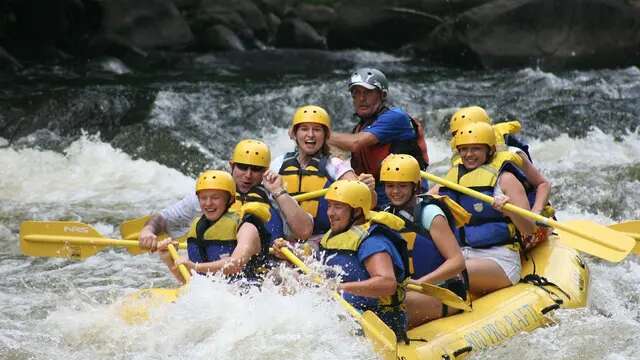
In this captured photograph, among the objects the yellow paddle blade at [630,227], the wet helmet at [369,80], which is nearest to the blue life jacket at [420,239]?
the wet helmet at [369,80]

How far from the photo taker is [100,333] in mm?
5402

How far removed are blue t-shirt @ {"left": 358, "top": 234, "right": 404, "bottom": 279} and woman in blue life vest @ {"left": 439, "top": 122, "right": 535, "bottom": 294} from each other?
44.5 inches

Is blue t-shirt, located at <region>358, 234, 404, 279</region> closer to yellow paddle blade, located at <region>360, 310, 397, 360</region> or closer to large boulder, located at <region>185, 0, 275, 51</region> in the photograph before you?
yellow paddle blade, located at <region>360, 310, 397, 360</region>

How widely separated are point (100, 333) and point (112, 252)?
3.23 metres

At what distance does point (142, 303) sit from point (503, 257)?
210 centimetres

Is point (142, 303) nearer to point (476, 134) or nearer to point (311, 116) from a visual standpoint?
point (311, 116)

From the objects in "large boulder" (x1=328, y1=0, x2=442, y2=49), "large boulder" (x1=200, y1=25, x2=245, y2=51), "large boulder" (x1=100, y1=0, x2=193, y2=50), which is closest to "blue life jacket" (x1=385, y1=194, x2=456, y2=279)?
"large boulder" (x1=100, y1=0, x2=193, y2=50)

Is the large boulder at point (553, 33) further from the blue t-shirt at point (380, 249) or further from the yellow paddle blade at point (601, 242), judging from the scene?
the blue t-shirt at point (380, 249)

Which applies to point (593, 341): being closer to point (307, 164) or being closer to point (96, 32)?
point (307, 164)

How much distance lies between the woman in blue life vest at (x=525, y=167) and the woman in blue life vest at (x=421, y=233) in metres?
1.07

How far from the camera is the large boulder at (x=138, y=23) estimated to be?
17.1 metres

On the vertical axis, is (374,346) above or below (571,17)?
below

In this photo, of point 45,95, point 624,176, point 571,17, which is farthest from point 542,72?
point 45,95

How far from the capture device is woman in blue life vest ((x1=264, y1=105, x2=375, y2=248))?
19.1ft
